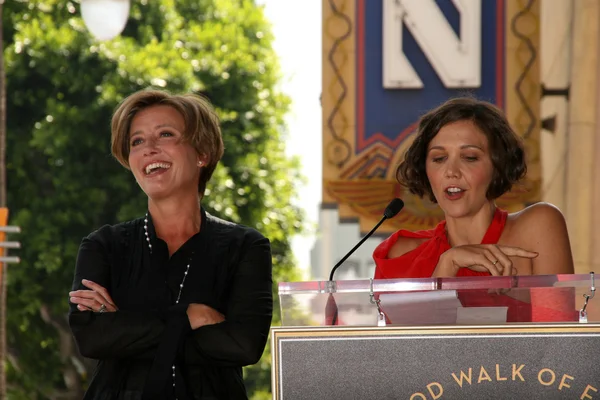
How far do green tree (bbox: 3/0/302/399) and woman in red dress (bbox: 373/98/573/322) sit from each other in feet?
33.6

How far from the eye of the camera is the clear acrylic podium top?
1.96 m

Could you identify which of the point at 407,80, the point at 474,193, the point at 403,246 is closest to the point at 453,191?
the point at 474,193

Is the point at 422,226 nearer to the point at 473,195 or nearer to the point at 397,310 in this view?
the point at 473,195

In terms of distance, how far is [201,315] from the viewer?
2730mm

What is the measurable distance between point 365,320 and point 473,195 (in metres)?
0.78

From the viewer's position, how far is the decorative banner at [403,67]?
6.23 meters

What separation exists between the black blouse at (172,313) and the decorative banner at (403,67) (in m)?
3.30

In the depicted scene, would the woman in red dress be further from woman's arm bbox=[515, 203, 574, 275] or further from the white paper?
the white paper

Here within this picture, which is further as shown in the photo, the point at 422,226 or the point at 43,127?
the point at 43,127

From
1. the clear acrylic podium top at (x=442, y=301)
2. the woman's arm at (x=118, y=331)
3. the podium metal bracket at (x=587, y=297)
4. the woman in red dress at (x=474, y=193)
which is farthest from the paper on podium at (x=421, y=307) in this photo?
the woman's arm at (x=118, y=331)

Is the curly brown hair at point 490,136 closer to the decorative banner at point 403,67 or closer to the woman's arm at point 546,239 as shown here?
the woman's arm at point 546,239

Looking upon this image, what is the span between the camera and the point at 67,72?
13844 mm

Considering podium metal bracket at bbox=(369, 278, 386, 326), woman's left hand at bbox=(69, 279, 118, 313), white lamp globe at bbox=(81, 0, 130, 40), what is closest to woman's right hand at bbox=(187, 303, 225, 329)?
woman's left hand at bbox=(69, 279, 118, 313)

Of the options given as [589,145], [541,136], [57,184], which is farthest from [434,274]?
[57,184]
